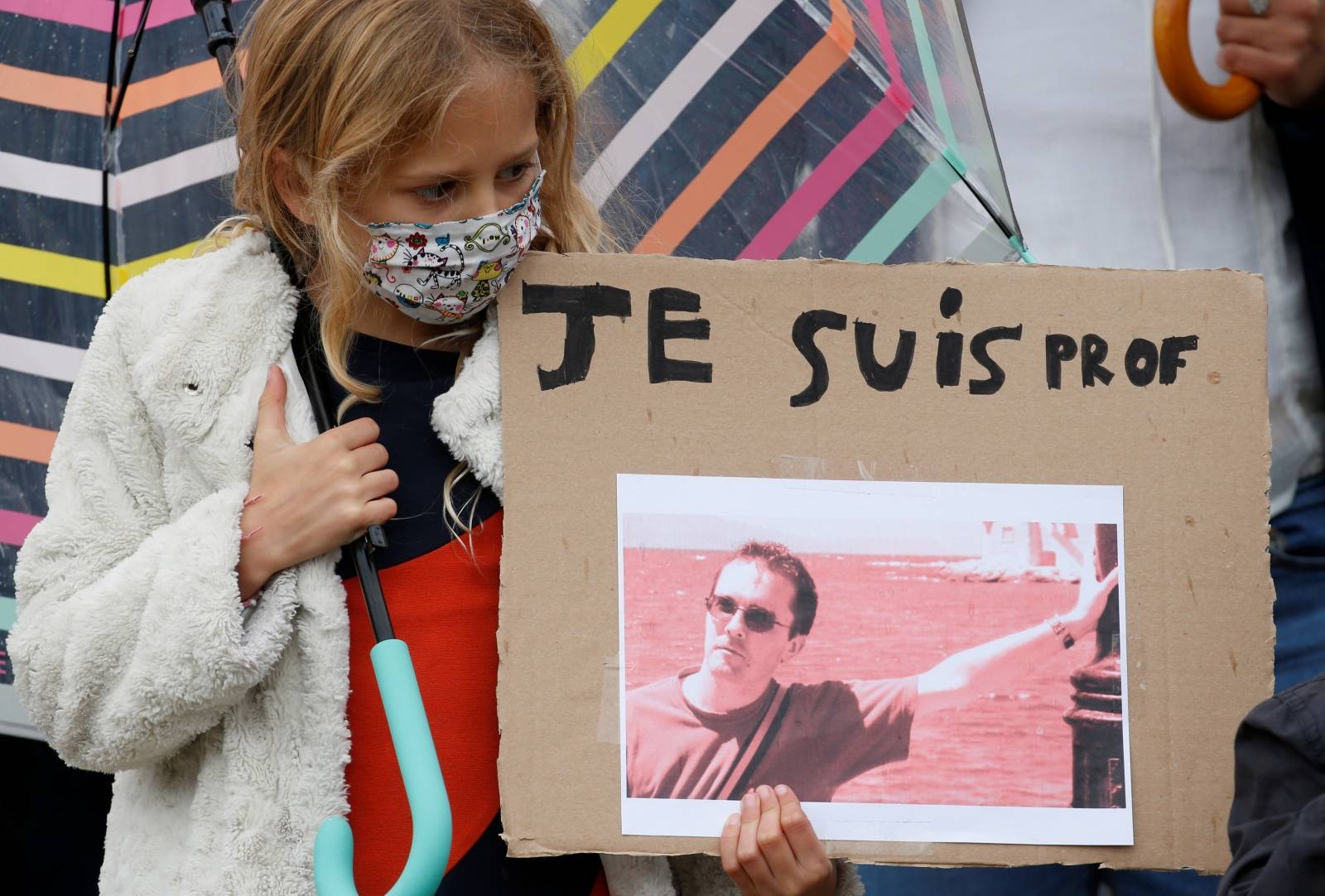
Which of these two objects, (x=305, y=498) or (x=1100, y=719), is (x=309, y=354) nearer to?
(x=305, y=498)

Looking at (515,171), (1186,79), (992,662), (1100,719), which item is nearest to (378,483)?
(515,171)

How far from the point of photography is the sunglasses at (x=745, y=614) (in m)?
1.51

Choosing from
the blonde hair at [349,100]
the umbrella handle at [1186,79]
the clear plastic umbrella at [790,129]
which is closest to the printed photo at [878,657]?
the blonde hair at [349,100]

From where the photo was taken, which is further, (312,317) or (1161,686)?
(312,317)

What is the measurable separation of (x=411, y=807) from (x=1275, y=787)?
0.76 m

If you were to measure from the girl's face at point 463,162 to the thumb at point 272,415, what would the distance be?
19cm

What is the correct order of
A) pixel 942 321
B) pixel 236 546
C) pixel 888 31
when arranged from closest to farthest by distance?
1. pixel 236 546
2. pixel 942 321
3. pixel 888 31

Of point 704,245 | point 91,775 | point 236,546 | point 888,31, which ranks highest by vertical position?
point 888,31

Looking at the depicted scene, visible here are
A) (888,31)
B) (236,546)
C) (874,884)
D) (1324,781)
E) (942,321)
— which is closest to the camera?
→ (1324,781)

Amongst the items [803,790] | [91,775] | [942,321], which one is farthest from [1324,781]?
[91,775]

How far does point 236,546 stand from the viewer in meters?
1.47

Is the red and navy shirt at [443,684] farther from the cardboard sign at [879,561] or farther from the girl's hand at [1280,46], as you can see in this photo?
the girl's hand at [1280,46]

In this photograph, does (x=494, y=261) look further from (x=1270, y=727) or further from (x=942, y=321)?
(x=1270, y=727)

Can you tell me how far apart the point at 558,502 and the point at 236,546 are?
0.32 m
